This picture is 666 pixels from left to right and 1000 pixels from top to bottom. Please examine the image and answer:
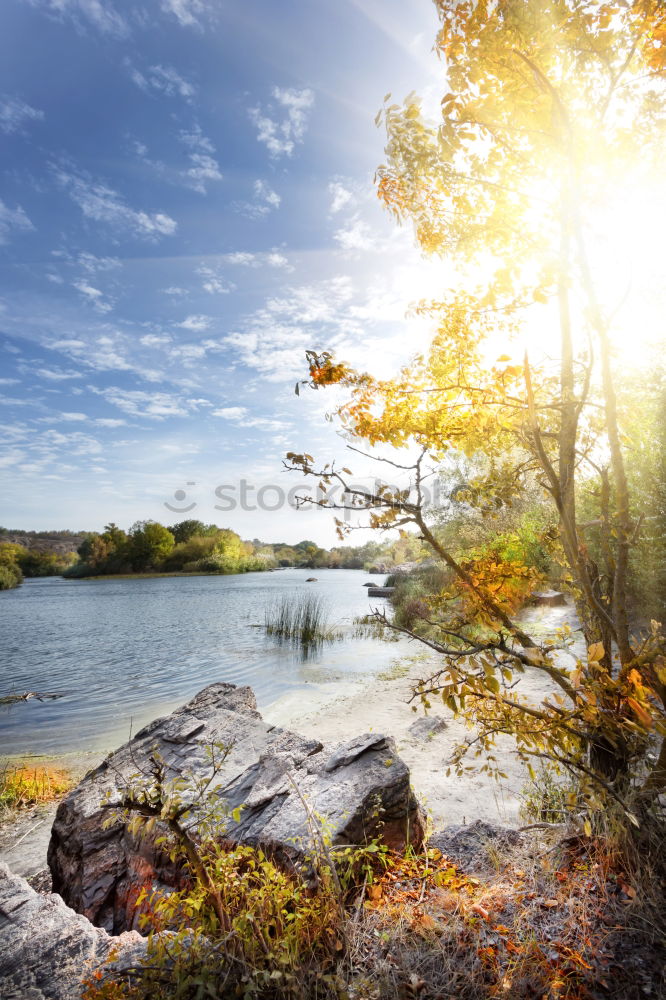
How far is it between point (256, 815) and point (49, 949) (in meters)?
1.12

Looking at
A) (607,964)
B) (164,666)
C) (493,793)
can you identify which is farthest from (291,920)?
(164,666)

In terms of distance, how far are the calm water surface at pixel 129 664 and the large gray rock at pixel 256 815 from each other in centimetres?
436

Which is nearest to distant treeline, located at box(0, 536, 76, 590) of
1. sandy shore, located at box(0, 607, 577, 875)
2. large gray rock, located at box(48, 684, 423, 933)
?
sandy shore, located at box(0, 607, 577, 875)

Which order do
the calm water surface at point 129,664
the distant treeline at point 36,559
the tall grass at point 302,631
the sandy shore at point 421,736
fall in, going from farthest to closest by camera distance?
the distant treeline at point 36,559 < the tall grass at point 302,631 < the calm water surface at point 129,664 < the sandy shore at point 421,736

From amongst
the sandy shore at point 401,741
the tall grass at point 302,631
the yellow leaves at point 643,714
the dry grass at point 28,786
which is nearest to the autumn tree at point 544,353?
the yellow leaves at point 643,714

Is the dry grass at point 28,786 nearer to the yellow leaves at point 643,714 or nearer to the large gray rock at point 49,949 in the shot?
the large gray rock at point 49,949

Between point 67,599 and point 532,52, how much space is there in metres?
31.4

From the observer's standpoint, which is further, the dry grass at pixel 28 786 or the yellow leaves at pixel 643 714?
the dry grass at pixel 28 786

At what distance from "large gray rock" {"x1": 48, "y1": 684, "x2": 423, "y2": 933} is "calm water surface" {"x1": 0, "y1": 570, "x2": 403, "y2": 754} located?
4.36m

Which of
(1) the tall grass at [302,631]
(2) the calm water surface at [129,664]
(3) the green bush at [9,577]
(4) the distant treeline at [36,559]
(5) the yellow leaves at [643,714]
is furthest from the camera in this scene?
(4) the distant treeline at [36,559]

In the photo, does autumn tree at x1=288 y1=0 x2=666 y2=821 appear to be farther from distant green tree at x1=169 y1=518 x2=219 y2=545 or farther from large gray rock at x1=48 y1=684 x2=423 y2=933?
distant green tree at x1=169 y1=518 x2=219 y2=545

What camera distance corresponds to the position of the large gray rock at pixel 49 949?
189 centimetres

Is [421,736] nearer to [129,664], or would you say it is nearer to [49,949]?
[49,949]

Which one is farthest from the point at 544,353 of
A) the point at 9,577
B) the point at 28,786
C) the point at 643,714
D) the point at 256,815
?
the point at 9,577
